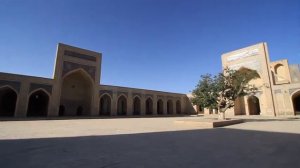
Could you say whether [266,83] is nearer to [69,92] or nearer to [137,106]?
[137,106]

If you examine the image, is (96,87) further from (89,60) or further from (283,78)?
(283,78)

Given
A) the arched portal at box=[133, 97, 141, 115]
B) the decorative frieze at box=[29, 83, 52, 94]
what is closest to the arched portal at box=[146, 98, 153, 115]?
the arched portal at box=[133, 97, 141, 115]

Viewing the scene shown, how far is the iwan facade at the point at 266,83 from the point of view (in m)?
21.7

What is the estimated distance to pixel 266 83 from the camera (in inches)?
912

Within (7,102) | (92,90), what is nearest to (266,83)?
(92,90)

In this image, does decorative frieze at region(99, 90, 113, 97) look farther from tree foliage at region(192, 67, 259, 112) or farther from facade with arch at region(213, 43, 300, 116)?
facade with arch at region(213, 43, 300, 116)

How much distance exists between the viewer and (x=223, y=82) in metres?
Result: 13.8

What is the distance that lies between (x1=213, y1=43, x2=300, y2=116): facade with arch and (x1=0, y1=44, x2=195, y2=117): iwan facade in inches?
525

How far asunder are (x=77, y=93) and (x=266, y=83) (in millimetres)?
25417

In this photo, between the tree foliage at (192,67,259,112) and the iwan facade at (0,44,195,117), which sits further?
the iwan facade at (0,44,195,117)

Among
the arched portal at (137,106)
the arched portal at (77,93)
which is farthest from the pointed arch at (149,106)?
the arched portal at (77,93)

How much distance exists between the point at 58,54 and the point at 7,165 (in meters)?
19.9

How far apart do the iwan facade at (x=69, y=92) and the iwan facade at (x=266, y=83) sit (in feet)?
43.9

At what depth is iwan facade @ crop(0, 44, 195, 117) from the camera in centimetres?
1723
